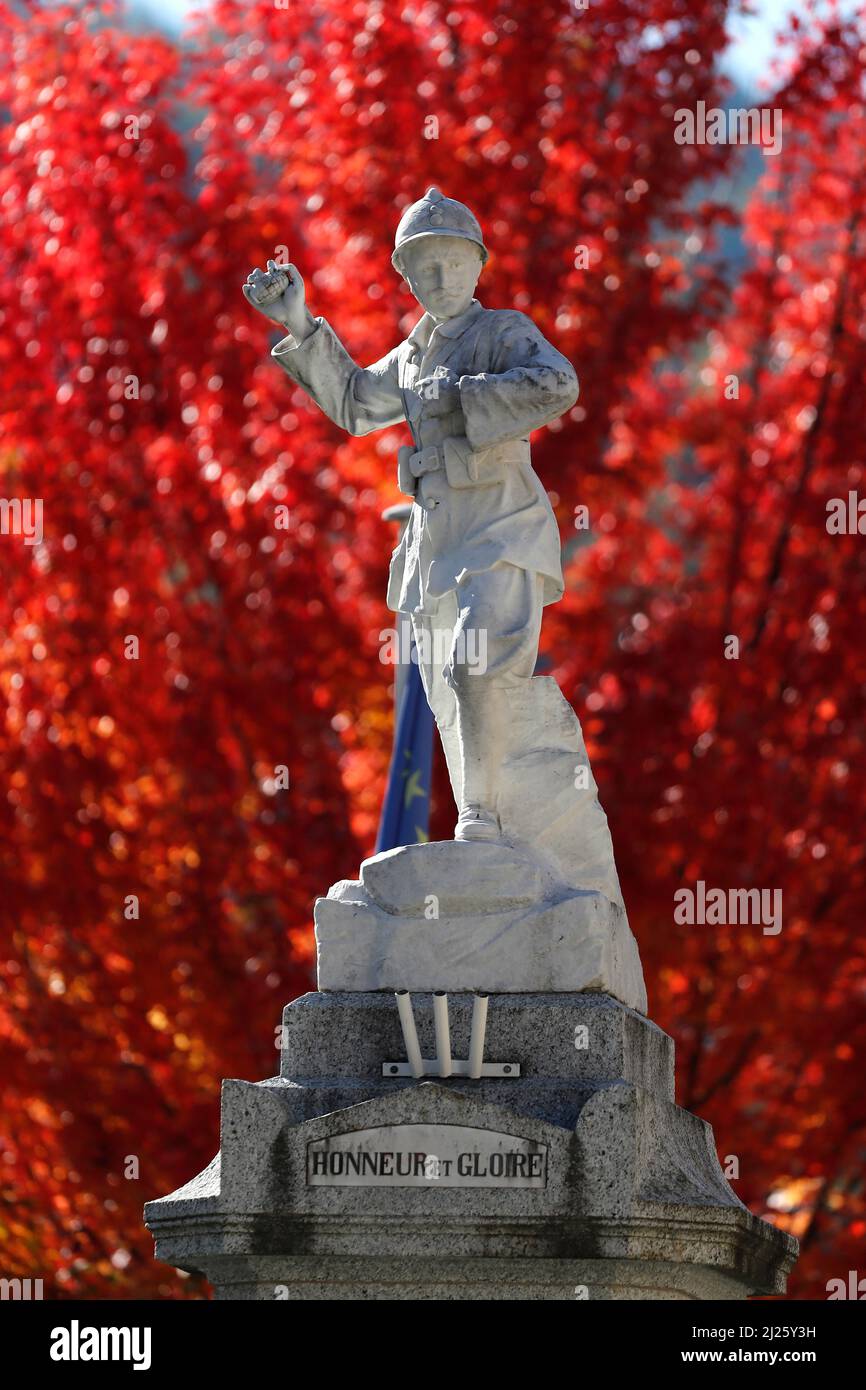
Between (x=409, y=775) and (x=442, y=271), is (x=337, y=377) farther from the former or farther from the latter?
(x=409, y=775)

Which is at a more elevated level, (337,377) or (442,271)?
(442,271)

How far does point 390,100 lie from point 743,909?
4.69 metres

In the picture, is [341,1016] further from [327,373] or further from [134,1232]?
[134,1232]

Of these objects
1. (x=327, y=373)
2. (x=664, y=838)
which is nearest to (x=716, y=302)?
(x=664, y=838)

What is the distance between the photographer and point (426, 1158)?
21.3 feet

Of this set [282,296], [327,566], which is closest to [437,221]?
[282,296]

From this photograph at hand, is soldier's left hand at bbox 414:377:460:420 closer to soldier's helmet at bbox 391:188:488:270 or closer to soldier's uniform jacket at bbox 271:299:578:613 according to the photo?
soldier's uniform jacket at bbox 271:299:578:613

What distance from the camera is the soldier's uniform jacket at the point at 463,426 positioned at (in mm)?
7363

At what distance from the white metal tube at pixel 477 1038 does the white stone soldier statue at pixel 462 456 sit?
0.68m

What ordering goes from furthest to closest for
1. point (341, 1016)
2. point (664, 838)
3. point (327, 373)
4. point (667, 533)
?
1. point (667, 533)
2. point (664, 838)
3. point (327, 373)
4. point (341, 1016)

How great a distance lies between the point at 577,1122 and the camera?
6.45 meters

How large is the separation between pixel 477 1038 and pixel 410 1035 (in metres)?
0.22

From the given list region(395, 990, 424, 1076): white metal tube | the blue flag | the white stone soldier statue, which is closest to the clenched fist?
the white stone soldier statue

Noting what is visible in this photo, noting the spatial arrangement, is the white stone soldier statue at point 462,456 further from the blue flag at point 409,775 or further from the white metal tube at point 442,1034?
the blue flag at point 409,775
